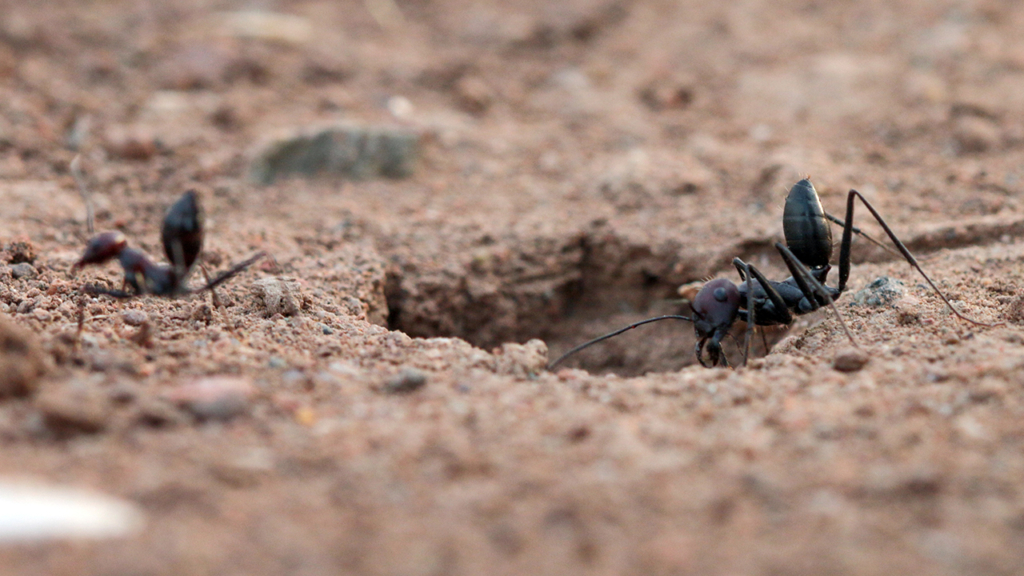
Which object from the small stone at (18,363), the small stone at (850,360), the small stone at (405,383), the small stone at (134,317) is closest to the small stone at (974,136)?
the small stone at (850,360)

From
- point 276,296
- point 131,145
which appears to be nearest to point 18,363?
point 276,296

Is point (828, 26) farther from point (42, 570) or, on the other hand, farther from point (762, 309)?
point (42, 570)

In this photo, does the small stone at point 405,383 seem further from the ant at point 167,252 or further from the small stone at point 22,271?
the small stone at point 22,271

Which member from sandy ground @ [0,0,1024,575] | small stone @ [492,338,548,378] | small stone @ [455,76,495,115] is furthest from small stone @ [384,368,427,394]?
small stone @ [455,76,495,115]

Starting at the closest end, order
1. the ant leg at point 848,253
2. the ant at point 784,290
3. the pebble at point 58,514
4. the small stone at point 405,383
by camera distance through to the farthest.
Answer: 1. the pebble at point 58,514
2. the small stone at point 405,383
3. the ant leg at point 848,253
4. the ant at point 784,290

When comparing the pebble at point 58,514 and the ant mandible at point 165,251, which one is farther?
the ant mandible at point 165,251

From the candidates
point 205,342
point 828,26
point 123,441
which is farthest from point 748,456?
point 828,26

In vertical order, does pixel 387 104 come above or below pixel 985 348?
above
